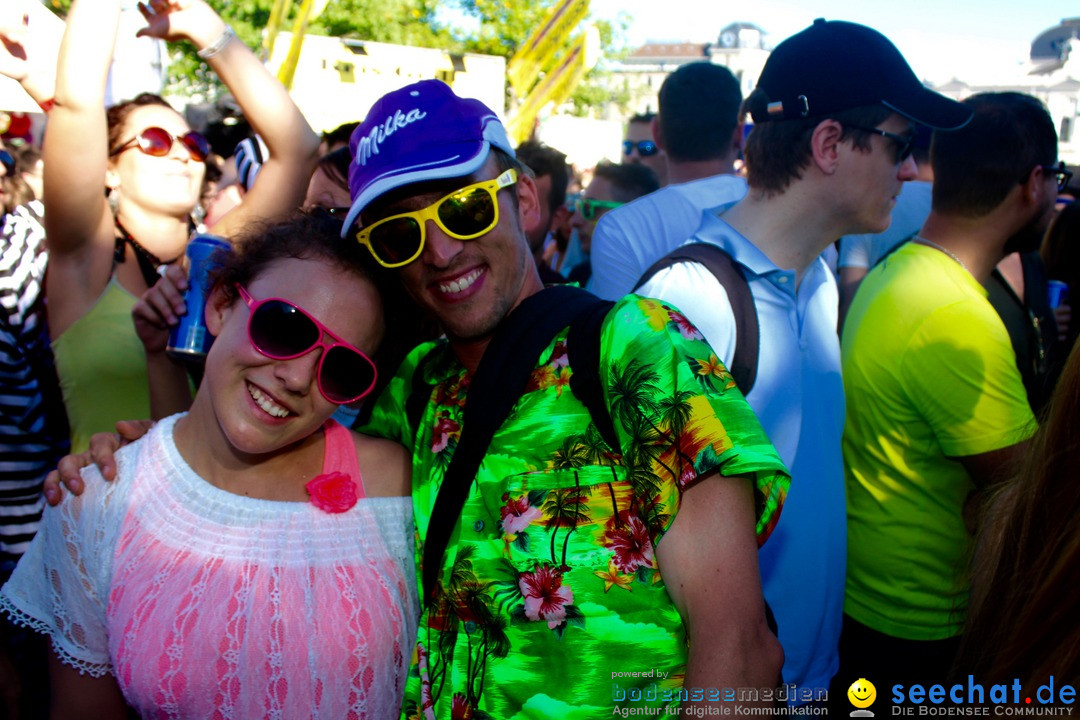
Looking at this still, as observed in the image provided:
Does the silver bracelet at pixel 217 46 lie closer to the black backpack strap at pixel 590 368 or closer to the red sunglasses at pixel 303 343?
the red sunglasses at pixel 303 343

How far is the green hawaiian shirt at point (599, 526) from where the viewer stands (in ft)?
4.71

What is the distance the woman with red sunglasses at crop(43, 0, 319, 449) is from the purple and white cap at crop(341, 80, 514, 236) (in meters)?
0.78

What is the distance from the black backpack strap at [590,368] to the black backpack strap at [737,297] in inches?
27.1

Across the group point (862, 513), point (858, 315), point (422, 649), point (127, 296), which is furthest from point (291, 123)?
point (862, 513)

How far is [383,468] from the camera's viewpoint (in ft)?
6.40

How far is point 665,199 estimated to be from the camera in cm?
385

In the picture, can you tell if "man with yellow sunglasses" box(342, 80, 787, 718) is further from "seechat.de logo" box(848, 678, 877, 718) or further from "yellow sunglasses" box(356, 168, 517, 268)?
"seechat.de logo" box(848, 678, 877, 718)

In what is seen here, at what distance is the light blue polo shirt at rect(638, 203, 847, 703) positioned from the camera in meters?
2.29

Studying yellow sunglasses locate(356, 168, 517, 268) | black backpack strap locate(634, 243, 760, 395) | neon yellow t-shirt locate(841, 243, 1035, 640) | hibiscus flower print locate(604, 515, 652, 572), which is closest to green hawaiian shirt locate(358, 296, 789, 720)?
hibiscus flower print locate(604, 515, 652, 572)

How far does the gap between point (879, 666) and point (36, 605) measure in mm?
2459

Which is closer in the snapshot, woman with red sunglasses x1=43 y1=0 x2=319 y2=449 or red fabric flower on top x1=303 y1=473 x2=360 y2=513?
red fabric flower on top x1=303 y1=473 x2=360 y2=513

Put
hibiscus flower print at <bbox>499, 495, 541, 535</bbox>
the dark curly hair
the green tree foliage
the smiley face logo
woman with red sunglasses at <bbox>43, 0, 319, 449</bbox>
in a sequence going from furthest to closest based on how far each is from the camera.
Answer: the green tree foliage < the smiley face logo < woman with red sunglasses at <bbox>43, 0, 319, 449</bbox> < the dark curly hair < hibiscus flower print at <bbox>499, 495, 541, 535</bbox>

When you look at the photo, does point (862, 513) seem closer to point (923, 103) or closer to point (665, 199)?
point (923, 103)


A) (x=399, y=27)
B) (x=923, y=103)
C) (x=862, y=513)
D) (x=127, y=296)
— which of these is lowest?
(x=862, y=513)
